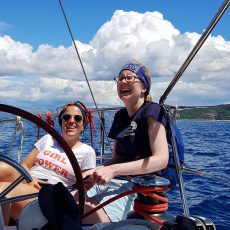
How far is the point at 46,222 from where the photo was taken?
1.28 m

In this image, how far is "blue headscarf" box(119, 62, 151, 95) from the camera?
233cm

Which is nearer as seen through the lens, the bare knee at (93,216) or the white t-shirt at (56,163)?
the bare knee at (93,216)

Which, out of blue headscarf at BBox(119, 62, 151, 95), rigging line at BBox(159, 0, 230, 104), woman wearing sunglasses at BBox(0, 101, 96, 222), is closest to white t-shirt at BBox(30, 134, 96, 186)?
woman wearing sunglasses at BBox(0, 101, 96, 222)

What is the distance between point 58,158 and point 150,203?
1.20m

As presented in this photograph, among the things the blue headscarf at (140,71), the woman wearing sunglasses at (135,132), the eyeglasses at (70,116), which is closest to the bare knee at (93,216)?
the woman wearing sunglasses at (135,132)

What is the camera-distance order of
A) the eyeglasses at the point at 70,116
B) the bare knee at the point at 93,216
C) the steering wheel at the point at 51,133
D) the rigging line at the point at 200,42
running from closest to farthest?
1. the steering wheel at the point at 51,133
2. the rigging line at the point at 200,42
3. the bare knee at the point at 93,216
4. the eyeglasses at the point at 70,116

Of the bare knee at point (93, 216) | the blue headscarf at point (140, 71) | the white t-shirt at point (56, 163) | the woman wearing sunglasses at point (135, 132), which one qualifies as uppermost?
the blue headscarf at point (140, 71)

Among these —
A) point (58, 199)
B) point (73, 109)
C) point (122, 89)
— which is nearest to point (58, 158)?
point (73, 109)

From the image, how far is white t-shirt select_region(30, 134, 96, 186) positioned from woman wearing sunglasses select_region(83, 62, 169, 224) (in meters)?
0.28

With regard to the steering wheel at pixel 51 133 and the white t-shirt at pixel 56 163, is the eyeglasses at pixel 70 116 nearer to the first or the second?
the white t-shirt at pixel 56 163

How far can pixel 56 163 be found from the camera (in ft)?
8.81

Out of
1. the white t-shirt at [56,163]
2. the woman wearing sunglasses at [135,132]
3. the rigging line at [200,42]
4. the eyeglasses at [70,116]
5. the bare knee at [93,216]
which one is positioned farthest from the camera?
the eyeglasses at [70,116]

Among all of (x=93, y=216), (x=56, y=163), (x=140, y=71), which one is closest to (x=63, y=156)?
(x=56, y=163)

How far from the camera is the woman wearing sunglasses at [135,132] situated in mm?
1981
